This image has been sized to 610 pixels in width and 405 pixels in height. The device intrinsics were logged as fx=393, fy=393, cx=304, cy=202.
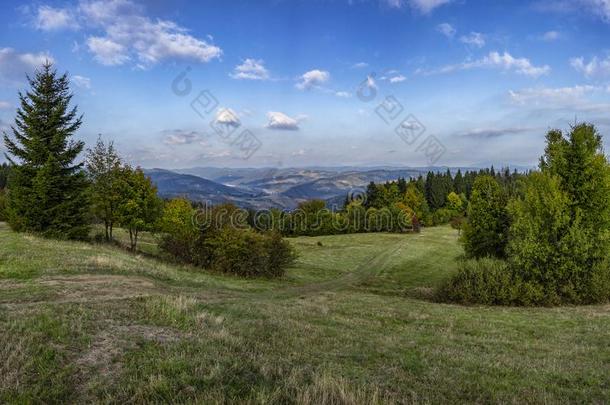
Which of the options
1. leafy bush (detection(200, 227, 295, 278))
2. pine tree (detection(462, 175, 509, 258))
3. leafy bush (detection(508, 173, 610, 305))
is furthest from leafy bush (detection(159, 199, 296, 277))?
leafy bush (detection(508, 173, 610, 305))

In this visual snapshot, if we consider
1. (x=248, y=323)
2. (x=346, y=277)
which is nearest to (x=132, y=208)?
(x=346, y=277)

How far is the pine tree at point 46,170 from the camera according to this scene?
34062 mm

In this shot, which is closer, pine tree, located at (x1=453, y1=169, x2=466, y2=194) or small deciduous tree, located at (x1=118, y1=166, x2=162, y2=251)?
small deciduous tree, located at (x1=118, y1=166, x2=162, y2=251)

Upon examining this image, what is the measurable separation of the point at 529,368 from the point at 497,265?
22964 mm

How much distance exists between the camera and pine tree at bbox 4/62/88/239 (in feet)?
112

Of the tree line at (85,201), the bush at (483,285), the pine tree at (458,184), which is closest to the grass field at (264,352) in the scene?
the bush at (483,285)

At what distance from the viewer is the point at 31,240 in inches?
1123

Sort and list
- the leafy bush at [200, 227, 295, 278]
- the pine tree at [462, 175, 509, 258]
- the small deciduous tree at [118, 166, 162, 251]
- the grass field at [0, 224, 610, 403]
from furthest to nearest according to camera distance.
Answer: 1. the small deciduous tree at [118, 166, 162, 251]
2. the leafy bush at [200, 227, 295, 278]
3. the pine tree at [462, 175, 509, 258]
4. the grass field at [0, 224, 610, 403]

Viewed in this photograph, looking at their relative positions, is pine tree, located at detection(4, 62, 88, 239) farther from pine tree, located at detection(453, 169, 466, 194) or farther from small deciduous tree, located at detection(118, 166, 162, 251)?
pine tree, located at detection(453, 169, 466, 194)

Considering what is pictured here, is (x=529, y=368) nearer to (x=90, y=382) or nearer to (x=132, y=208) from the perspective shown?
(x=90, y=382)

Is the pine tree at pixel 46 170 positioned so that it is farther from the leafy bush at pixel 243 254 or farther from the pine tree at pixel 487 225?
the pine tree at pixel 487 225

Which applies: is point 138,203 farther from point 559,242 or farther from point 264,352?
point 559,242

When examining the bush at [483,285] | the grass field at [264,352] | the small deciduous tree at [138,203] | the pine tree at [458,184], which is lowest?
the bush at [483,285]

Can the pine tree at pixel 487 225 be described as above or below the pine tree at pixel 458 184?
below
